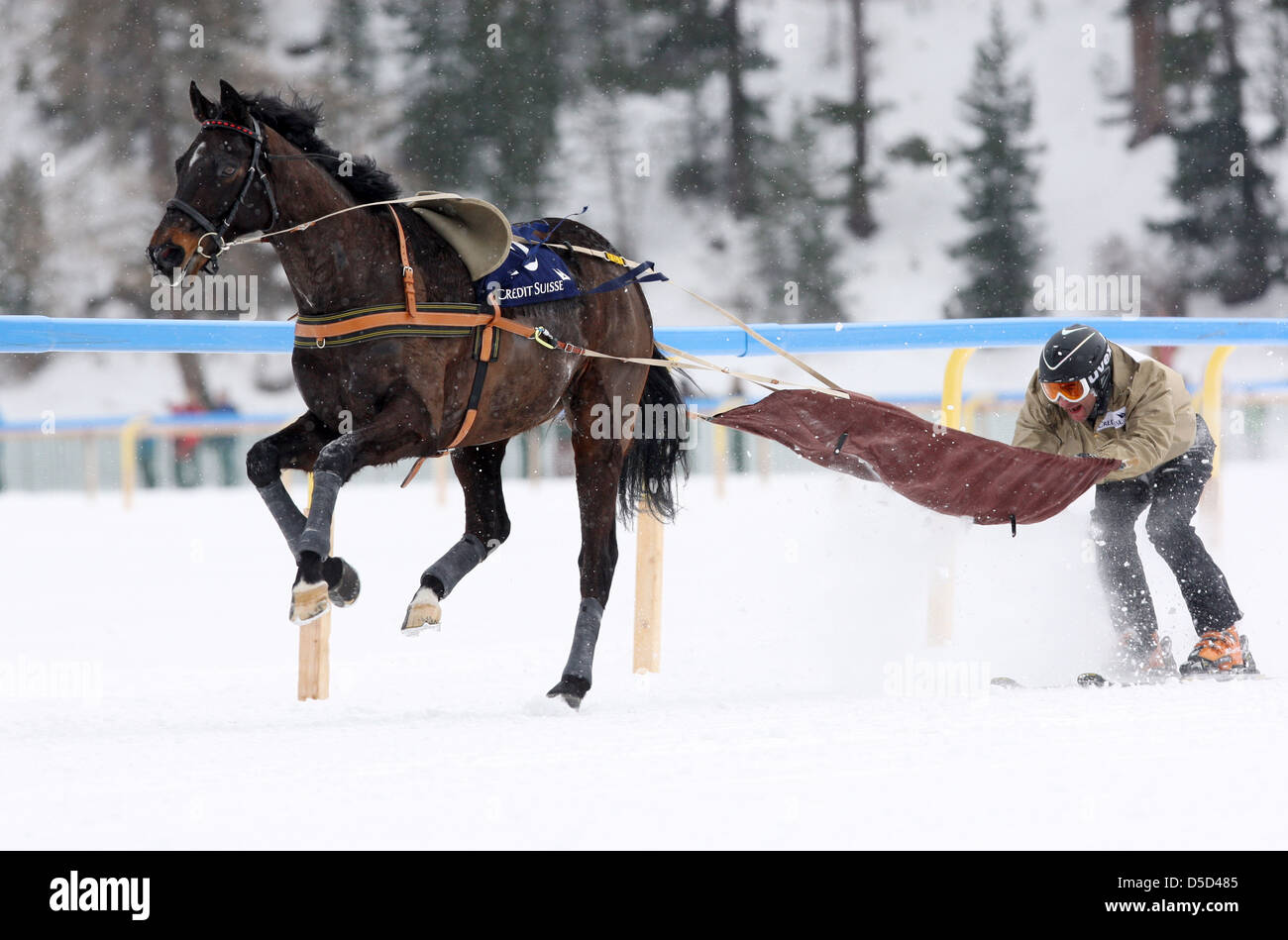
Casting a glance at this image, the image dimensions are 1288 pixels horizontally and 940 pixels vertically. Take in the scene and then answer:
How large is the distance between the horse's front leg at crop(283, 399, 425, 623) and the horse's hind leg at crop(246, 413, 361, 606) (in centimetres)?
3

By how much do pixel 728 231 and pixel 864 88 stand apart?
19.2ft

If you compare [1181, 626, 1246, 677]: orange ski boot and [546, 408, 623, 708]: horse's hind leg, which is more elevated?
[546, 408, 623, 708]: horse's hind leg

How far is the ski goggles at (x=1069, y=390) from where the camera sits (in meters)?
4.60

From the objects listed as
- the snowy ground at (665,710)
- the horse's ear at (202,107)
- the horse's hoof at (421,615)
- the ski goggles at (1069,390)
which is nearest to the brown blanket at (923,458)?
the ski goggles at (1069,390)

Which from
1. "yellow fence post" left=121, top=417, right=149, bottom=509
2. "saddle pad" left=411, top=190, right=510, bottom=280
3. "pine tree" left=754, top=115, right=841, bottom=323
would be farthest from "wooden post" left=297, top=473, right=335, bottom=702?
"pine tree" left=754, top=115, right=841, bottom=323

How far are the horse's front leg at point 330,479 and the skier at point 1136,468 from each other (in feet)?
7.32

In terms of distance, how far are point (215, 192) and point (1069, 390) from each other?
284cm

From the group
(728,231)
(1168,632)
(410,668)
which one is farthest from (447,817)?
(728,231)

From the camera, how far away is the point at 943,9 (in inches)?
1538

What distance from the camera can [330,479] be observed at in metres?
3.66

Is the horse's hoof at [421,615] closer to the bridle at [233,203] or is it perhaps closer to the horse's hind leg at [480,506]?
the horse's hind leg at [480,506]

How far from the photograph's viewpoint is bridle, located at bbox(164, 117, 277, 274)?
3.60 metres

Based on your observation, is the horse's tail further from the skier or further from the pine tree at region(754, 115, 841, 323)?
the pine tree at region(754, 115, 841, 323)
